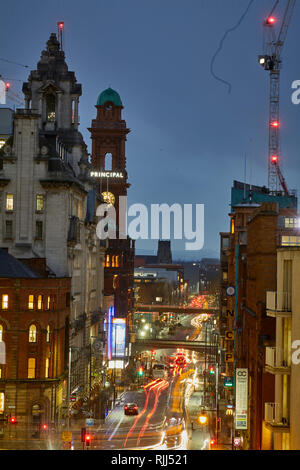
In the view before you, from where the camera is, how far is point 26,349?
226 feet

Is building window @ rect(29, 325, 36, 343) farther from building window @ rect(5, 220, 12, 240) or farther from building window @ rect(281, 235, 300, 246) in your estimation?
building window @ rect(281, 235, 300, 246)

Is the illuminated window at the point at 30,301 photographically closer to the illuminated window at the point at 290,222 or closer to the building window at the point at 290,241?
the illuminated window at the point at 290,222

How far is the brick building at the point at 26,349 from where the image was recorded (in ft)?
225

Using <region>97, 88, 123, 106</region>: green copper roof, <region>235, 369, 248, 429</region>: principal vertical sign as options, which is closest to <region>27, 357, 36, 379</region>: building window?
<region>235, 369, 248, 429</region>: principal vertical sign

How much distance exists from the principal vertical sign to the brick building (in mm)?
25929

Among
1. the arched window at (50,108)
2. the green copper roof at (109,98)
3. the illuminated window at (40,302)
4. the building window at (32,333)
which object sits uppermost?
the green copper roof at (109,98)

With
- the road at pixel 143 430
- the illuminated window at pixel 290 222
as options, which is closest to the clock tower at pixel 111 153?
the road at pixel 143 430

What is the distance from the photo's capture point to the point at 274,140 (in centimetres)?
14400

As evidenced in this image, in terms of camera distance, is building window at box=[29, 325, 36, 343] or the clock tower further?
the clock tower

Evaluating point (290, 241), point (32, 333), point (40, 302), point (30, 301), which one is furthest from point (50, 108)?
point (290, 241)

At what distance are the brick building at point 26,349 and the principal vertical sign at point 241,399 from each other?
2593cm

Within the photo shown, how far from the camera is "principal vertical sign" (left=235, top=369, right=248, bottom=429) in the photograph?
48.2 meters
